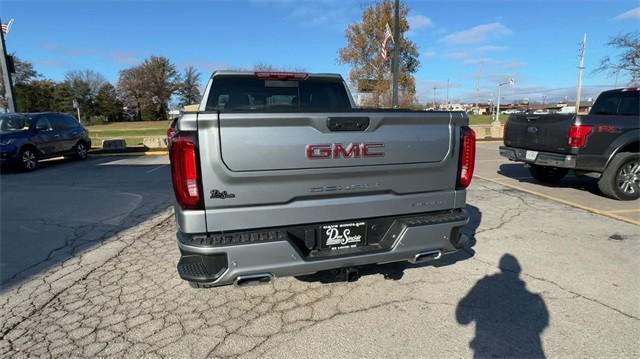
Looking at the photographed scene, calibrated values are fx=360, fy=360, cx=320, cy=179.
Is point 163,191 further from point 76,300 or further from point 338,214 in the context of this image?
point 338,214

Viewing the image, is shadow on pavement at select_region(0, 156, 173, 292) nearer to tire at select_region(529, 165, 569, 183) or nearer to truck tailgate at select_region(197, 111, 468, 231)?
truck tailgate at select_region(197, 111, 468, 231)

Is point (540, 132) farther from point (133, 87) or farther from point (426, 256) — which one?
point (133, 87)

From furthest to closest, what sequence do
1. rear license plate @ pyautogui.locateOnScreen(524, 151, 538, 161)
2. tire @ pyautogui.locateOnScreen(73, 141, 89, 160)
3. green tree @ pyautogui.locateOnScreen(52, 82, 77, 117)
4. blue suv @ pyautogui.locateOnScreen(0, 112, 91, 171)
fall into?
green tree @ pyautogui.locateOnScreen(52, 82, 77, 117) → tire @ pyautogui.locateOnScreen(73, 141, 89, 160) → blue suv @ pyautogui.locateOnScreen(0, 112, 91, 171) → rear license plate @ pyautogui.locateOnScreen(524, 151, 538, 161)

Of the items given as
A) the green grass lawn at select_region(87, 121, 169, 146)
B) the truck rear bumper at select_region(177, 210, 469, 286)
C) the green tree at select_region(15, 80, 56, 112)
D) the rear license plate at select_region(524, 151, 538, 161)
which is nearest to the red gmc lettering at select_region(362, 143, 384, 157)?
the truck rear bumper at select_region(177, 210, 469, 286)

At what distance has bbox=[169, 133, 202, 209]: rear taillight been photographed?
7.54 feet

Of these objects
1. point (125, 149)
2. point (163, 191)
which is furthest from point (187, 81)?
point (163, 191)

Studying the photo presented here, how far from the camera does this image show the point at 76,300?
3.29 metres

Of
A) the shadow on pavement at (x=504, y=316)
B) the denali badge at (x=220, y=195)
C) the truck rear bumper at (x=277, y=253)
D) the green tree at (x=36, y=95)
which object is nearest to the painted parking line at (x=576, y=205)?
the shadow on pavement at (x=504, y=316)

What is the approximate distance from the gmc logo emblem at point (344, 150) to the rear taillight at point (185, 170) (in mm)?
765

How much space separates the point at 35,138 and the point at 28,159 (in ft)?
2.27

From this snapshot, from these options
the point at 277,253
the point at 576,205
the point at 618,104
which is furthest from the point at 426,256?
the point at 618,104

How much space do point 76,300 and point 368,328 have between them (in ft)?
8.69

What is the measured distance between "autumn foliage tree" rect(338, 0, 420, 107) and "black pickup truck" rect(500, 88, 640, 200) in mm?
23413

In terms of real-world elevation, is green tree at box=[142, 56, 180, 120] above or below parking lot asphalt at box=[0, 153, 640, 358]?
above
